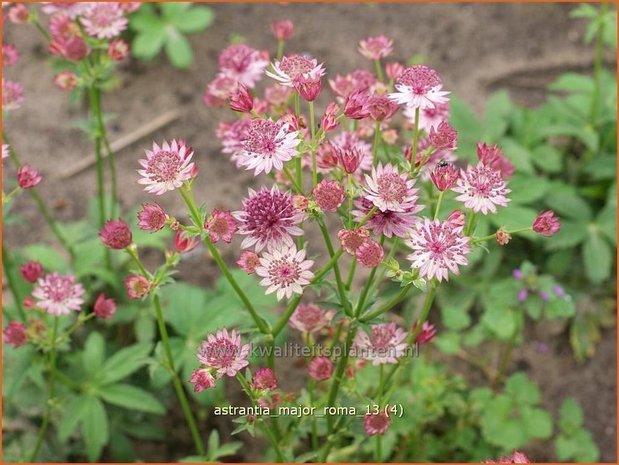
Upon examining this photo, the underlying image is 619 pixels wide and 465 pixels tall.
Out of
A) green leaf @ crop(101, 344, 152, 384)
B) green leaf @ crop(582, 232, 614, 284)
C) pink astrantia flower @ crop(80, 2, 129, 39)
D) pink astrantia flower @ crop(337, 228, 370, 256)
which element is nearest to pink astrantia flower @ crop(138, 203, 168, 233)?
pink astrantia flower @ crop(337, 228, 370, 256)

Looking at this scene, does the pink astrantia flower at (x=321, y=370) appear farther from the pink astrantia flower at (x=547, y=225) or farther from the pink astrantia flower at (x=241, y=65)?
the pink astrantia flower at (x=241, y=65)

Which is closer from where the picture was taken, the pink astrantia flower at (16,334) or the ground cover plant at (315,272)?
the ground cover plant at (315,272)

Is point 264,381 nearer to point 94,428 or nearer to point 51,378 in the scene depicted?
point 51,378

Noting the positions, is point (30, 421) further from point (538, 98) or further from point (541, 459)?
point (538, 98)

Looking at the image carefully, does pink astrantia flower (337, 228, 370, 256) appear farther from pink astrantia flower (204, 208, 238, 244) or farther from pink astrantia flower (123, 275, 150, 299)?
pink astrantia flower (123, 275, 150, 299)

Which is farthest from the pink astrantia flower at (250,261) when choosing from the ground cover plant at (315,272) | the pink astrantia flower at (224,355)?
the pink astrantia flower at (224,355)
